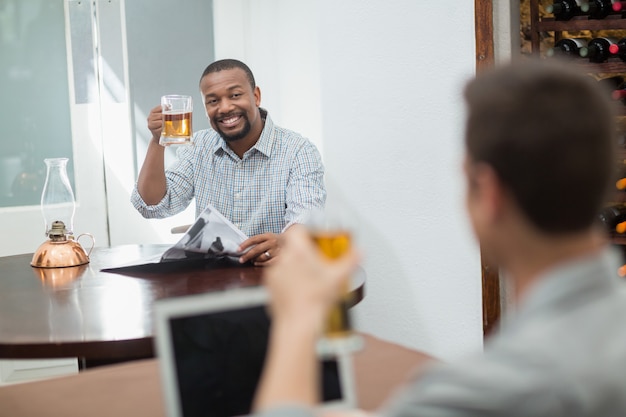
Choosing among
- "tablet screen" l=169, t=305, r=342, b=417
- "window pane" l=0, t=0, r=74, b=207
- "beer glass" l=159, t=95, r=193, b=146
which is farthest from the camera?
"window pane" l=0, t=0, r=74, b=207

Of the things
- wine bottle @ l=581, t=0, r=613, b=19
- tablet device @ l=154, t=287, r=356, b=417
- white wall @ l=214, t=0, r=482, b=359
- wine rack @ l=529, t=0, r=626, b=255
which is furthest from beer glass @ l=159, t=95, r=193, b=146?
tablet device @ l=154, t=287, r=356, b=417

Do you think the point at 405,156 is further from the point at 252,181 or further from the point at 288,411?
the point at 288,411

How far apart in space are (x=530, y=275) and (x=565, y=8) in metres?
2.43

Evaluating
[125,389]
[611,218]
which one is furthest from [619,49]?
[125,389]

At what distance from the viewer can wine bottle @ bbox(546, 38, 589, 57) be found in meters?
3.20

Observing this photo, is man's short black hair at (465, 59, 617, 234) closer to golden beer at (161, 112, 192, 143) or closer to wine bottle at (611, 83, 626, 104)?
golden beer at (161, 112, 192, 143)

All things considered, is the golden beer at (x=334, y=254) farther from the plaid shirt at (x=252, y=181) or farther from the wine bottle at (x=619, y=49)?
the wine bottle at (x=619, y=49)

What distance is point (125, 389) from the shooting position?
1587mm

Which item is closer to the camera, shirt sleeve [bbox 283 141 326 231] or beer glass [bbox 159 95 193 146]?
beer glass [bbox 159 95 193 146]

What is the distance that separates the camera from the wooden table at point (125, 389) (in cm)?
149

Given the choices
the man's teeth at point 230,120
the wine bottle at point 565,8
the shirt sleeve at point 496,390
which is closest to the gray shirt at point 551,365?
the shirt sleeve at point 496,390

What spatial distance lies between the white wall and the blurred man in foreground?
257 centimetres

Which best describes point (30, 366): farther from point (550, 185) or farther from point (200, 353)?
point (550, 185)

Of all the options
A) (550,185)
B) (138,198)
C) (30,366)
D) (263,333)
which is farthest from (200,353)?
(30,366)
